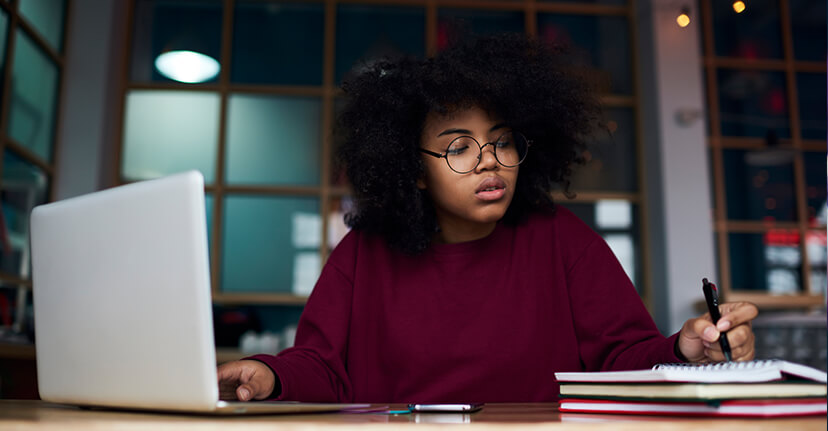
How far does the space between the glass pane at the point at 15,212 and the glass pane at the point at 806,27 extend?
398 centimetres

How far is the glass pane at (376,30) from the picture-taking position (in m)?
3.70

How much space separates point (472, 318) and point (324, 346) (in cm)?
29

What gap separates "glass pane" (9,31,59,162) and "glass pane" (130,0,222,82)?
1.58ft

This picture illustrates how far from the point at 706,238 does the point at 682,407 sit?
3089 mm

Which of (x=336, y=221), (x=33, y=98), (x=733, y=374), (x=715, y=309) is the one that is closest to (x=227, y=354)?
(x=336, y=221)

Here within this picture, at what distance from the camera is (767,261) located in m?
3.65

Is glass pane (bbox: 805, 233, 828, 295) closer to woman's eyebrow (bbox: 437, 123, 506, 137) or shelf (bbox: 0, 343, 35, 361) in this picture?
woman's eyebrow (bbox: 437, 123, 506, 137)

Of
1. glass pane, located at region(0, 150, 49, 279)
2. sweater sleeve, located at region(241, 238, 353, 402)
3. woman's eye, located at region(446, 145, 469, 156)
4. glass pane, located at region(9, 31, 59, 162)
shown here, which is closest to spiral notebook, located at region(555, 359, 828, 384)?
sweater sleeve, located at region(241, 238, 353, 402)

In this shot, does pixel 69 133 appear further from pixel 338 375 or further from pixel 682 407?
pixel 682 407

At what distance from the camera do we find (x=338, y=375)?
50.4 inches

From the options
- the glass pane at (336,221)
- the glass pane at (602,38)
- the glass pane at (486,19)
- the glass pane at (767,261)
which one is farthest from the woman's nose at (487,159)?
the glass pane at (767,261)

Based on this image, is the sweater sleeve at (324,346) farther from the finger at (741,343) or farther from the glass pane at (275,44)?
the glass pane at (275,44)

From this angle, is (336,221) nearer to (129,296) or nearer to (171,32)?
(171,32)

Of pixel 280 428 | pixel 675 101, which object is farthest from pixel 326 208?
pixel 280 428
